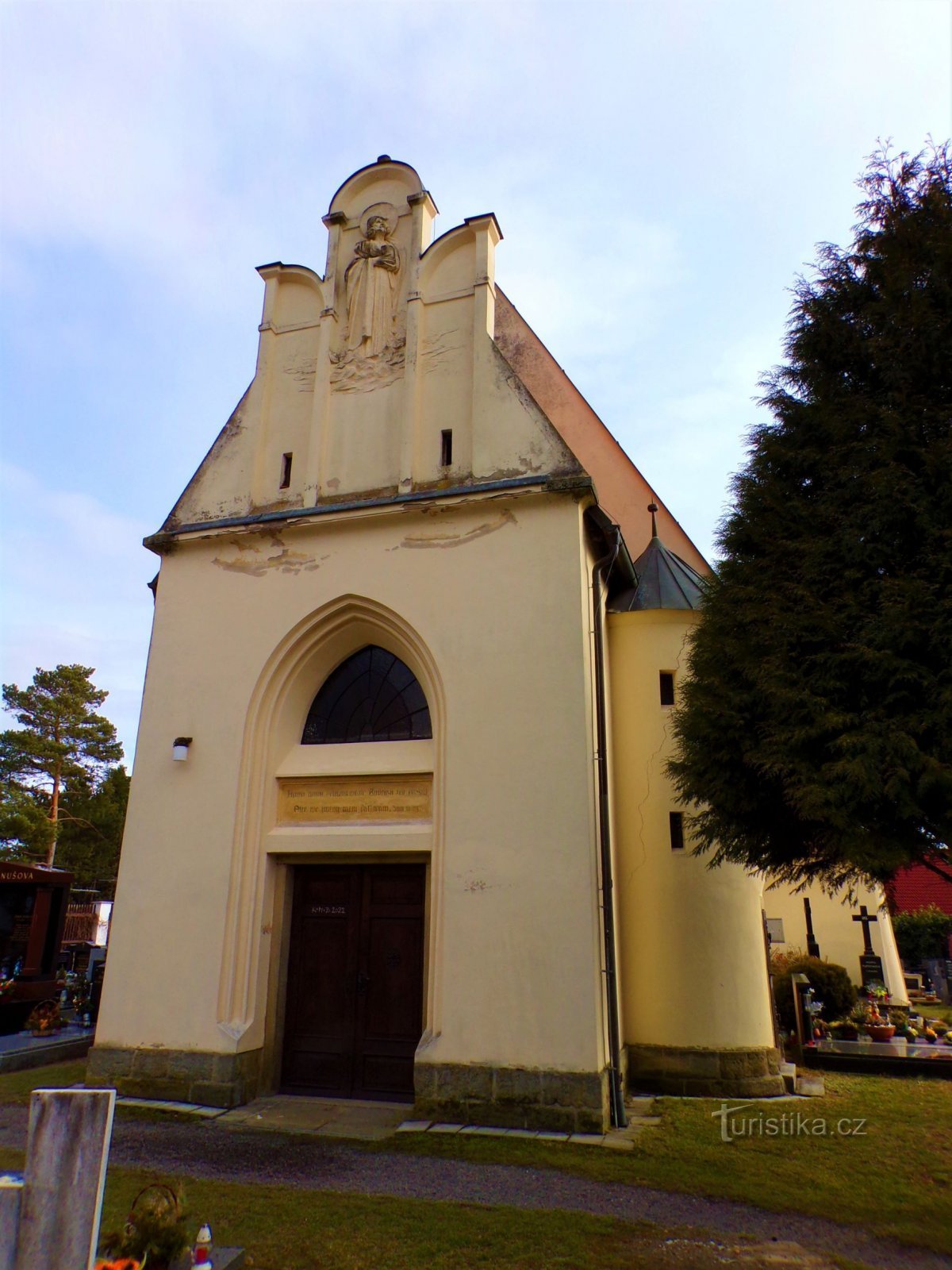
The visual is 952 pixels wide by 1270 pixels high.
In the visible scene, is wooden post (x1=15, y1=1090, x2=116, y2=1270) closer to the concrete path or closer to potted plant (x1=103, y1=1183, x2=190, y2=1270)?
potted plant (x1=103, y1=1183, x2=190, y2=1270)

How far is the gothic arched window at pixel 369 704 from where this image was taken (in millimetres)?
11336

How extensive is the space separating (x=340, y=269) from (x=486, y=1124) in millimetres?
11986

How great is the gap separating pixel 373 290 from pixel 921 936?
107ft

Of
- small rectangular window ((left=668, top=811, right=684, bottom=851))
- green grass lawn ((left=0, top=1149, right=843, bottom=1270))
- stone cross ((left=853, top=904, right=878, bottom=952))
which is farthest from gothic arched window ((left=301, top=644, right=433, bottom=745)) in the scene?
stone cross ((left=853, top=904, right=878, bottom=952))

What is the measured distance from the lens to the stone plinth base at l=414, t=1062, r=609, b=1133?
338 inches

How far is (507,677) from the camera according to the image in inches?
403

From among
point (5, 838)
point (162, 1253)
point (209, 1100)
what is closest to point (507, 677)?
point (209, 1100)

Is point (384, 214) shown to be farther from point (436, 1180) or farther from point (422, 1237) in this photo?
point (422, 1237)

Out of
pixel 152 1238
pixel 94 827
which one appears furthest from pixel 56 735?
pixel 152 1238

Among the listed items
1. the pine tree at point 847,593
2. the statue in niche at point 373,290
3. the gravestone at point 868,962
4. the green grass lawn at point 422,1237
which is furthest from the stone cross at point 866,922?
the statue in niche at point 373,290

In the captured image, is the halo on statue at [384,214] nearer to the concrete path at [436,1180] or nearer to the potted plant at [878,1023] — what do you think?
the concrete path at [436,1180]

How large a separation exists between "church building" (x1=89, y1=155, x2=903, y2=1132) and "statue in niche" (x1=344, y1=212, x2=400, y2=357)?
0.04 meters

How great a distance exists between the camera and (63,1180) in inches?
145

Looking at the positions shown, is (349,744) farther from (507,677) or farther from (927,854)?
(927,854)
